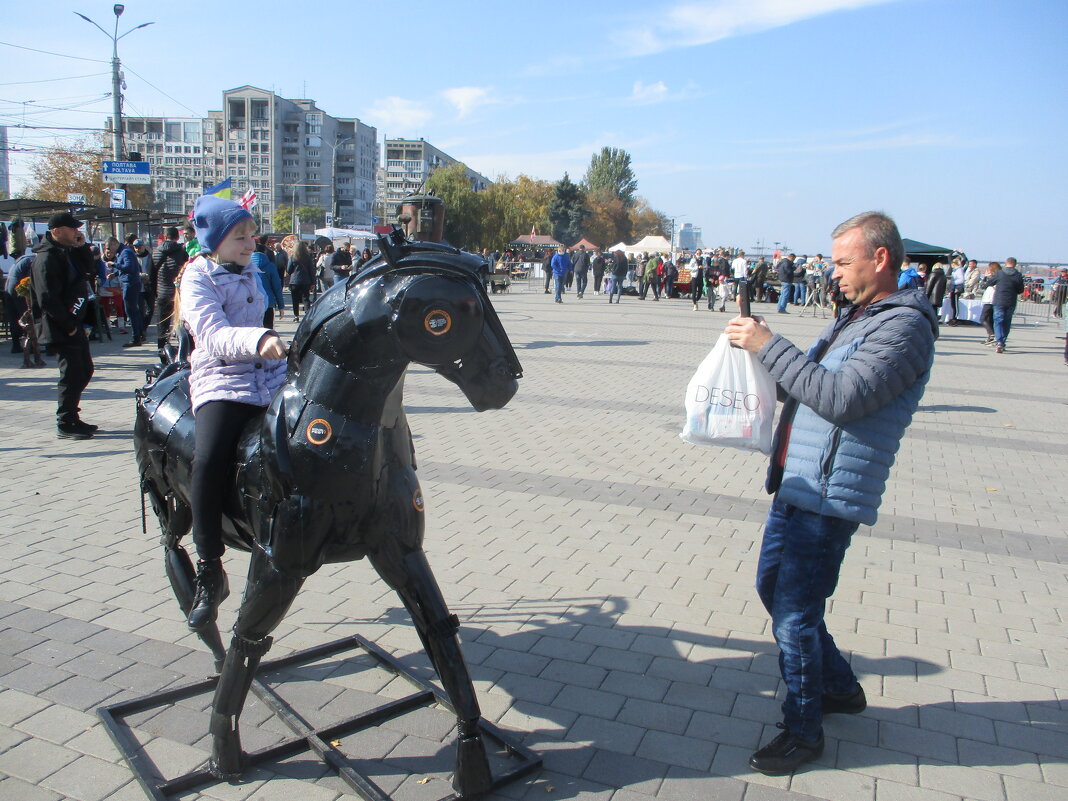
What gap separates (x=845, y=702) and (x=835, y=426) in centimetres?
125

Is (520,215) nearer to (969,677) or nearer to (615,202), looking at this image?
(615,202)

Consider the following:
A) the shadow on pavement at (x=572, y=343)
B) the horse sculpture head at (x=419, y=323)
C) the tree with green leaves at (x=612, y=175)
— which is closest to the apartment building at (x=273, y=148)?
the tree with green leaves at (x=612, y=175)

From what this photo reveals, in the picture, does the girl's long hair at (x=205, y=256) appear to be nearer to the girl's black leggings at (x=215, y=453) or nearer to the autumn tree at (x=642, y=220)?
the girl's black leggings at (x=215, y=453)

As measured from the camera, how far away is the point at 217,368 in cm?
295

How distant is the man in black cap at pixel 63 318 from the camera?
7402 millimetres

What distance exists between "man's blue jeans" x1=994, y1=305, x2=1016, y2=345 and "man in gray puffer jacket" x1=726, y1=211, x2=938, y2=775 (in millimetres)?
17430

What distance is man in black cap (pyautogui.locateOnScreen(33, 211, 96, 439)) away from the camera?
7.40 m

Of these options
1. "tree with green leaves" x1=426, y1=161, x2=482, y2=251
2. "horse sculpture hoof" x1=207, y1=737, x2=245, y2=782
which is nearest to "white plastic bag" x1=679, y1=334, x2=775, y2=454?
"horse sculpture hoof" x1=207, y1=737, x2=245, y2=782

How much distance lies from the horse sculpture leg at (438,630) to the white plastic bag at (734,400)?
120 centimetres

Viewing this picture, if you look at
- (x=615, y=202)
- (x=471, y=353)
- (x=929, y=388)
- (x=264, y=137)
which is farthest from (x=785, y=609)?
(x=264, y=137)

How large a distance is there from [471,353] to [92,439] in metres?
6.56

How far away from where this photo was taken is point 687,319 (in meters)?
23.0

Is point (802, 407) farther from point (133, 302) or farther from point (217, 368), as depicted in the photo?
point (133, 302)

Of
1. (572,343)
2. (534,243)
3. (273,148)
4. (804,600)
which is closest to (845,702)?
(804,600)
